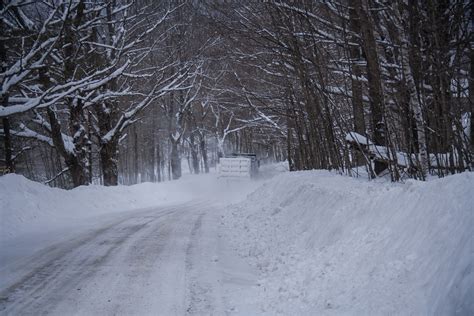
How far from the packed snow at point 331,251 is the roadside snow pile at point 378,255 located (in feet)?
0.04

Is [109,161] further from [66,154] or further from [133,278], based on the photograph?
[133,278]

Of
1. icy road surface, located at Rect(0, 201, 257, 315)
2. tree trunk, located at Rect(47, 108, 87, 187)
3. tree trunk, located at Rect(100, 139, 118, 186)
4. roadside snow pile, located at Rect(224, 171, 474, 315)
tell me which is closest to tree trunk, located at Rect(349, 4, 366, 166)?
roadside snow pile, located at Rect(224, 171, 474, 315)

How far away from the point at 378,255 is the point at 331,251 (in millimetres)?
990

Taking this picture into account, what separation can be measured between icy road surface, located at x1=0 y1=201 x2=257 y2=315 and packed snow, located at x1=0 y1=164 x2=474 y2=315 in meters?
0.04

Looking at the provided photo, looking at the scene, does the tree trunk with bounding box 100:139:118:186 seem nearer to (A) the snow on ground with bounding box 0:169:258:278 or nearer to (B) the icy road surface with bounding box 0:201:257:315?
(A) the snow on ground with bounding box 0:169:258:278

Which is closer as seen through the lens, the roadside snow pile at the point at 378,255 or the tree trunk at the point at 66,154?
the roadside snow pile at the point at 378,255

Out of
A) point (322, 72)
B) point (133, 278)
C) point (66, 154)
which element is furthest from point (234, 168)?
point (133, 278)

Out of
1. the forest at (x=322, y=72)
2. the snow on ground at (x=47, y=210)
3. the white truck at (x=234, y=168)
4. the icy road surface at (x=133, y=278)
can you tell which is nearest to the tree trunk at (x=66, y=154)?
the forest at (x=322, y=72)

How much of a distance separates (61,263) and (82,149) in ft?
38.1

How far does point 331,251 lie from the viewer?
185 inches

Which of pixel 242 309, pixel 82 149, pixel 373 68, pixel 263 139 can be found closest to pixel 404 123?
pixel 373 68

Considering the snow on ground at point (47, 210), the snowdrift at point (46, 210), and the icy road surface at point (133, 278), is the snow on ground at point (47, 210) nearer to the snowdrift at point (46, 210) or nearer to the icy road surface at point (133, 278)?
the snowdrift at point (46, 210)

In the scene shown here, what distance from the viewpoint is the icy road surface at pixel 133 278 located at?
412 cm

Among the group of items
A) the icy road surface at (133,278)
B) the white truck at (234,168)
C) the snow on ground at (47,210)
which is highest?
the white truck at (234,168)
